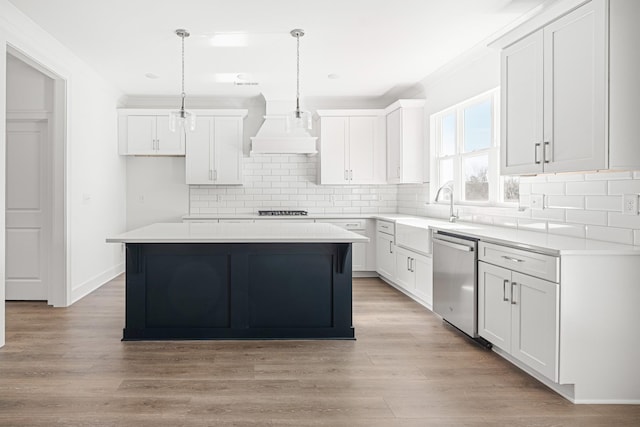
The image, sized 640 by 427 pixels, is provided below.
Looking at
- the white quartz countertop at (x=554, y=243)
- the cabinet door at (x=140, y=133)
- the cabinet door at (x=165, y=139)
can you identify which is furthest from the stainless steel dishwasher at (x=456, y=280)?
the cabinet door at (x=140, y=133)

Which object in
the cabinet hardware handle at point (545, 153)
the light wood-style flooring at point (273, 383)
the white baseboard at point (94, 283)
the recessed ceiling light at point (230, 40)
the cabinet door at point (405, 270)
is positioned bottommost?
the light wood-style flooring at point (273, 383)

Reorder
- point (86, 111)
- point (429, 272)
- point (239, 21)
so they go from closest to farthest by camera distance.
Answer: point (239, 21)
point (429, 272)
point (86, 111)

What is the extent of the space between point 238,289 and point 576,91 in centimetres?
272

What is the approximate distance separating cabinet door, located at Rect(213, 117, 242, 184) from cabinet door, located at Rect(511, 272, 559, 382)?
180 inches

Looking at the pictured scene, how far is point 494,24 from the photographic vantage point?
163 inches

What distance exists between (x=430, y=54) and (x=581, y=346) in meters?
3.34

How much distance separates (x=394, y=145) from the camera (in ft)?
21.6

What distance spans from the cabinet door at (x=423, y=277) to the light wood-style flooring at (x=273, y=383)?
2.07 ft

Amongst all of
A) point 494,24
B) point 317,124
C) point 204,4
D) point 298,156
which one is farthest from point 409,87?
point 204,4

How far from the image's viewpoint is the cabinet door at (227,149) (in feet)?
22.4

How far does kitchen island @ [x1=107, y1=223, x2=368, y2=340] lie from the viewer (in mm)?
3828

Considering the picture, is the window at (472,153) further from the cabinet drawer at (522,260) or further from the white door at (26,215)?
the white door at (26,215)

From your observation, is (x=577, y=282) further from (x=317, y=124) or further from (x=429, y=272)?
(x=317, y=124)

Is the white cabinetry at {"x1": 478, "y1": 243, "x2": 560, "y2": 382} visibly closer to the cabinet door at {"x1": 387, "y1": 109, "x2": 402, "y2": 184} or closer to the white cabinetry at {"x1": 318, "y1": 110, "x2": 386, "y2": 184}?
the cabinet door at {"x1": 387, "y1": 109, "x2": 402, "y2": 184}
